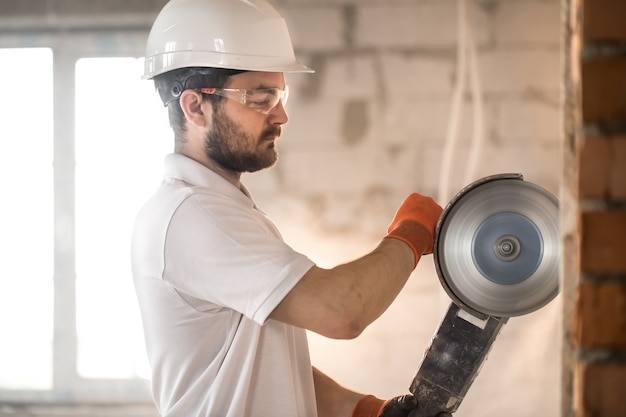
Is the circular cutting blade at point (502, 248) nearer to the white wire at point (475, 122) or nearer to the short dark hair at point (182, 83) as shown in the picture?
the short dark hair at point (182, 83)

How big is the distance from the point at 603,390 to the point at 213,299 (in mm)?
885

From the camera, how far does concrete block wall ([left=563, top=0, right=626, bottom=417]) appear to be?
2.29ft

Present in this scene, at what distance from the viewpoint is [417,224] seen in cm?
164

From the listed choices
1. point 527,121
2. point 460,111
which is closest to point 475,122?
point 460,111

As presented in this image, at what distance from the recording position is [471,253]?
154 cm

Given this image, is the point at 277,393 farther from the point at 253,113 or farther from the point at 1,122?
the point at 1,122

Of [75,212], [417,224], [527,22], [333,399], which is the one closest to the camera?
[417,224]

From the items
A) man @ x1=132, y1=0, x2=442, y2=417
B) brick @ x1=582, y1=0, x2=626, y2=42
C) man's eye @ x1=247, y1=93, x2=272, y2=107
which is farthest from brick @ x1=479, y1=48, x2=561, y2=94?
brick @ x1=582, y1=0, x2=626, y2=42

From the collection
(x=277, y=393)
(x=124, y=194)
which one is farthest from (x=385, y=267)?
(x=124, y=194)

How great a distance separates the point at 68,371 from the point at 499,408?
1886mm

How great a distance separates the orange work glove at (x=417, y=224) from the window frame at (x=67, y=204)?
6.60ft

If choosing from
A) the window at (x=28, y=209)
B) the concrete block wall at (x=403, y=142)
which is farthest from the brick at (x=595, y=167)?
the window at (x=28, y=209)

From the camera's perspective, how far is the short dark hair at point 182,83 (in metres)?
1.71

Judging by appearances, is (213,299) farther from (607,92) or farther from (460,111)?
(460,111)
